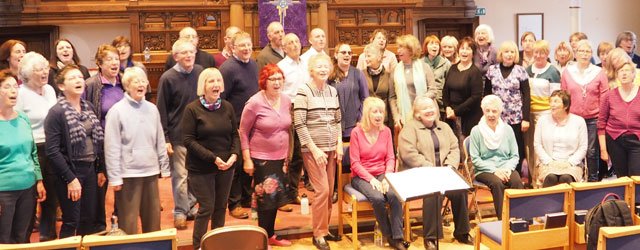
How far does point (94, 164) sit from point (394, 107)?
2601 mm

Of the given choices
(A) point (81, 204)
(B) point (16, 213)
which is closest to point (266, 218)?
(A) point (81, 204)

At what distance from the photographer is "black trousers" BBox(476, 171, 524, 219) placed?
5191mm

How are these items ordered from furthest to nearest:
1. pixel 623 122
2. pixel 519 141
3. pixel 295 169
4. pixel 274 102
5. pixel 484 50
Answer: pixel 484 50
pixel 519 141
pixel 295 169
pixel 623 122
pixel 274 102

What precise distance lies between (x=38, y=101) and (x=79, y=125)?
54cm

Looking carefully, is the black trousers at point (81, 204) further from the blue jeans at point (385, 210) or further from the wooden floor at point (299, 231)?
the blue jeans at point (385, 210)

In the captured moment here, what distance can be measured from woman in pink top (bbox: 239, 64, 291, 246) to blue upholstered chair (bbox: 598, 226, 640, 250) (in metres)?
2.26

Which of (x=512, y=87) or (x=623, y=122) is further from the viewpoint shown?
(x=512, y=87)

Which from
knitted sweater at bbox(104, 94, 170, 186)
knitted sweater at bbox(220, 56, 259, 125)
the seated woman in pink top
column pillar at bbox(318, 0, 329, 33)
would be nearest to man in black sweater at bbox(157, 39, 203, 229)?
knitted sweater at bbox(220, 56, 259, 125)

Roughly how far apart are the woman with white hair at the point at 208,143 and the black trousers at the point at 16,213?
3.25 feet

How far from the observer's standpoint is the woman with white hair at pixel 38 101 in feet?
14.7

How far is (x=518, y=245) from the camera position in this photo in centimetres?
407

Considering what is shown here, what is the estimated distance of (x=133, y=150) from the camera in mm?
4277

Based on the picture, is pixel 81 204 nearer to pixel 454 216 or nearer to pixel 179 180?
pixel 179 180

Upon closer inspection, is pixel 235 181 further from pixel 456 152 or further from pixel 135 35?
pixel 135 35
